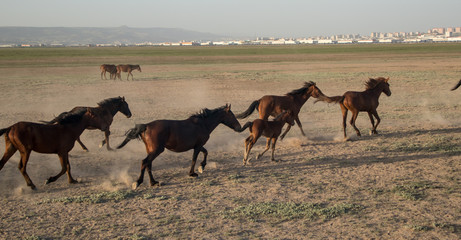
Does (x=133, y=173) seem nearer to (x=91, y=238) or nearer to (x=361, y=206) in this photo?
(x=91, y=238)

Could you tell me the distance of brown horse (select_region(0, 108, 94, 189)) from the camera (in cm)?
756

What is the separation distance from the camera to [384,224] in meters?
6.23

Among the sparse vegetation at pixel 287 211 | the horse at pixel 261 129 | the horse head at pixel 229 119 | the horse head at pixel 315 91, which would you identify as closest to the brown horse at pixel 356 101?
the horse head at pixel 315 91

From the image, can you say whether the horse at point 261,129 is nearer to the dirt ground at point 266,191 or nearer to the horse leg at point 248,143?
the horse leg at point 248,143

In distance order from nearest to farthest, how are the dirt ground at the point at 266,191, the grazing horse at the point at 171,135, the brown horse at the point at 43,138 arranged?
the dirt ground at the point at 266,191, the brown horse at the point at 43,138, the grazing horse at the point at 171,135

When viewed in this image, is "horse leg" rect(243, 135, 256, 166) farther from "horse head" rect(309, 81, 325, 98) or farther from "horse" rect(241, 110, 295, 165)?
"horse head" rect(309, 81, 325, 98)

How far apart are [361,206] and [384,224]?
692 mm

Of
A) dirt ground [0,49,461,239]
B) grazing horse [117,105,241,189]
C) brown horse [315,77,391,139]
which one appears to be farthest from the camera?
brown horse [315,77,391,139]

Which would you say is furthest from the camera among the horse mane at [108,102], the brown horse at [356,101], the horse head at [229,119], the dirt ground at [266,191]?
the brown horse at [356,101]

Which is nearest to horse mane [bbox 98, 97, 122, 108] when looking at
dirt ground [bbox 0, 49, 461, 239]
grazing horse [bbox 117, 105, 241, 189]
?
dirt ground [bbox 0, 49, 461, 239]

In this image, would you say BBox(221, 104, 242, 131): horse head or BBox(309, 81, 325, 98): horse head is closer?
BBox(221, 104, 242, 131): horse head

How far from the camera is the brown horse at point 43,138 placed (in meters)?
7.56

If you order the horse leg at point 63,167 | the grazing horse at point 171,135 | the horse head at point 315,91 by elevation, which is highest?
the horse head at point 315,91

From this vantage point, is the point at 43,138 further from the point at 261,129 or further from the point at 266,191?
the point at 261,129
